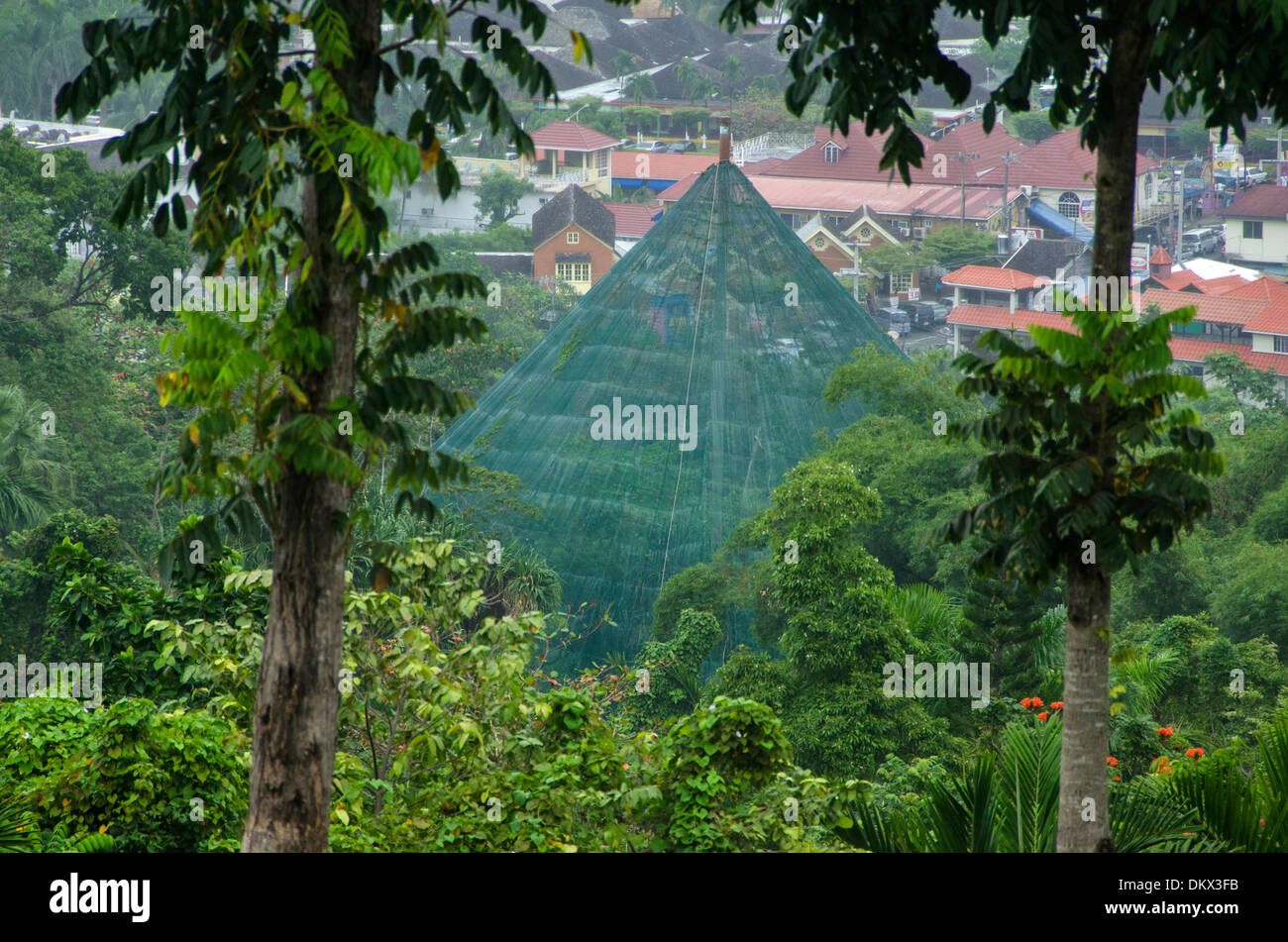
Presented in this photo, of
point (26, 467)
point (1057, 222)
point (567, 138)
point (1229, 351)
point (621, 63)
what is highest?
point (621, 63)

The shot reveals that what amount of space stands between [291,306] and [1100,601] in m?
3.59

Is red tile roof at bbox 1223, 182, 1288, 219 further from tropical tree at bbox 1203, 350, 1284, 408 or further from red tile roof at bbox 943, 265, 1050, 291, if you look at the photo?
tropical tree at bbox 1203, 350, 1284, 408

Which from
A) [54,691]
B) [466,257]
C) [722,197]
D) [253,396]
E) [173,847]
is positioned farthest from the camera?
[466,257]

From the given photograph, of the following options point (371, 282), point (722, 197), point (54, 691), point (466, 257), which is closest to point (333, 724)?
point (371, 282)

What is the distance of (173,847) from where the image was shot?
7.66 metres

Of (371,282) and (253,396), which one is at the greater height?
(371,282)

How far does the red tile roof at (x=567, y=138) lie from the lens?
88775 mm

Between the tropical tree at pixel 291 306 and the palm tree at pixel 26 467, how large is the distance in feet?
57.5

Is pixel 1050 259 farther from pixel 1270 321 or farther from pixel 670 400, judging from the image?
pixel 670 400

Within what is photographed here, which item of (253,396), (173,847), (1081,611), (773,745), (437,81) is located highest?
(437,81)

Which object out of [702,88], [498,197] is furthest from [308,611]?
[702,88]

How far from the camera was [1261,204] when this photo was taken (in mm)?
73625

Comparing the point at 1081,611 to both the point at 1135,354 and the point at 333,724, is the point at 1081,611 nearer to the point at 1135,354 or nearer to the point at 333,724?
the point at 1135,354
